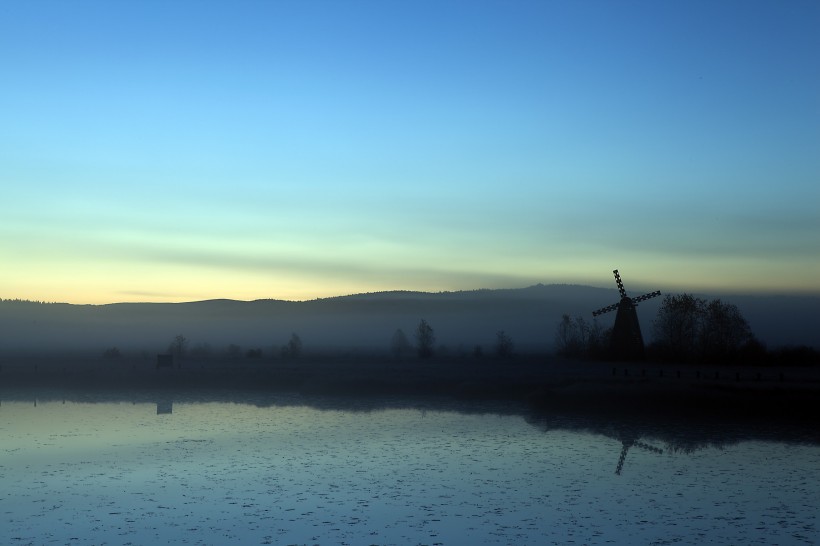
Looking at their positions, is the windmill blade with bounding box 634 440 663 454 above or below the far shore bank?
below

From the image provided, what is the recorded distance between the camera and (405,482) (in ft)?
85.6

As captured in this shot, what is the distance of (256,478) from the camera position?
26922 mm

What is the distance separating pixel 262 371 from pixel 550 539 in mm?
62190

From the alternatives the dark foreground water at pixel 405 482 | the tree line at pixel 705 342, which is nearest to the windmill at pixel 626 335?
the tree line at pixel 705 342

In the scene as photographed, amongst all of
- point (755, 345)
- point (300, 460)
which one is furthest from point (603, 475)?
point (755, 345)

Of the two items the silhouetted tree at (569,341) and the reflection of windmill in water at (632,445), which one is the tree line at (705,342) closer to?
the silhouetted tree at (569,341)

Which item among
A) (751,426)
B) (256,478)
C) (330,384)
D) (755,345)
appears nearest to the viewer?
(256,478)

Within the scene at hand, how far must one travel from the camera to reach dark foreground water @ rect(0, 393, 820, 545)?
20.1 metres

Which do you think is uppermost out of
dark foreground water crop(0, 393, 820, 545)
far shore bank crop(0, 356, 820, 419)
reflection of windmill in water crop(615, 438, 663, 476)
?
far shore bank crop(0, 356, 820, 419)

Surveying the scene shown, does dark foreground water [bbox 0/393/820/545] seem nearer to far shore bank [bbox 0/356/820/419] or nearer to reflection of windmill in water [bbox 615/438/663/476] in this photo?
reflection of windmill in water [bbox 615/438/663/476]

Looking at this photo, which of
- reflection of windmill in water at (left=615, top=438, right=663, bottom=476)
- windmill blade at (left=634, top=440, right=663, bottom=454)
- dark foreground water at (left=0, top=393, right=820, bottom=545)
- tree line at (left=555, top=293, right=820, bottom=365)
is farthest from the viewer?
tree line at (left=555, top=293, right=820, bottom=365)

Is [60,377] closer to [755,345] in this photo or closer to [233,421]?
[233,421]

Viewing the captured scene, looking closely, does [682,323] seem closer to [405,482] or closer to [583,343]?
[583,343]

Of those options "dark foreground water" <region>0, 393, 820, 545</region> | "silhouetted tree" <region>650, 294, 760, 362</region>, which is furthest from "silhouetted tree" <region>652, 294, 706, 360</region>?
"dark foreground water" <region>0, 393, 820, 545</region>
